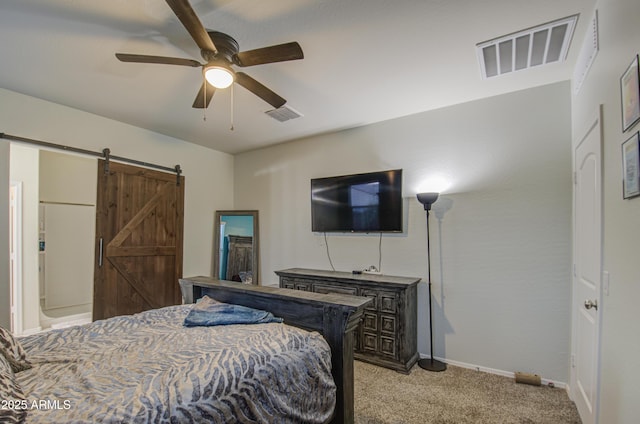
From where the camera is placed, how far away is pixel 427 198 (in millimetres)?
3088

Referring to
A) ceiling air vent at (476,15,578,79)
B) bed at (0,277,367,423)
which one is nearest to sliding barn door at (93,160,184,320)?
bed at (0,277,367,423)

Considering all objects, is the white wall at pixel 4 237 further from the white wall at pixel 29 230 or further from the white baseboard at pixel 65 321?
the white baseboard at pixel 65 321

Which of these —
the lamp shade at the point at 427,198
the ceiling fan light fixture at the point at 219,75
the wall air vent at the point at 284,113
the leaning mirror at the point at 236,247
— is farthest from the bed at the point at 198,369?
the leaning mirror at the point at 236,247

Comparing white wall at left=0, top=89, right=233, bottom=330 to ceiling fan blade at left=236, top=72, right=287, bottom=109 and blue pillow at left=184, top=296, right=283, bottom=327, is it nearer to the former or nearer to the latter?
blue pillow at left=184, top=296, right=283, bottom=327

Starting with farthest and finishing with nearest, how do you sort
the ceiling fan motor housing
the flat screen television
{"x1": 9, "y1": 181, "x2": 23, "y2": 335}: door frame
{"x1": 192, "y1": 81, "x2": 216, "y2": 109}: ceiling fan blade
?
{"x1": 9, "y1": 181, "x2": 23, "y2": 335}: door frame, the flat screen television, {"x1": 192, "y1": 81, "x2": 216, "y2": 109}: ceiling fan blade, the ceiling fan motor housing

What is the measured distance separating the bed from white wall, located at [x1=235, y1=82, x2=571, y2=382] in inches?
69.0

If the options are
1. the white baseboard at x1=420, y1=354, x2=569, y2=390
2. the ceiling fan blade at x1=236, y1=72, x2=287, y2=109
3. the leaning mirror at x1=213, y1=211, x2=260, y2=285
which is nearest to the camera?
the ceiling fan blade at x1=236, y1=72, x2=287, y2=109

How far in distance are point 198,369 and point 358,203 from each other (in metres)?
2.75

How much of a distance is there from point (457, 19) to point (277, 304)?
7.38 ft

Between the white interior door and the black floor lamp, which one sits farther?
the black floor lamp

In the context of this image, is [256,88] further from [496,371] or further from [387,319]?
[496,371]

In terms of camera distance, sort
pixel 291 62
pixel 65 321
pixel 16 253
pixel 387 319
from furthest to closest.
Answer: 1. pixel 65 321
2. pixel 16 253
3. pixel 387 319
4. pixel 291 62

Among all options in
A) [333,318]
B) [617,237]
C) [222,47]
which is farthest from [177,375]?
[617,237]

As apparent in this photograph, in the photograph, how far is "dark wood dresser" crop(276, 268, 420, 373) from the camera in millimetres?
2988
